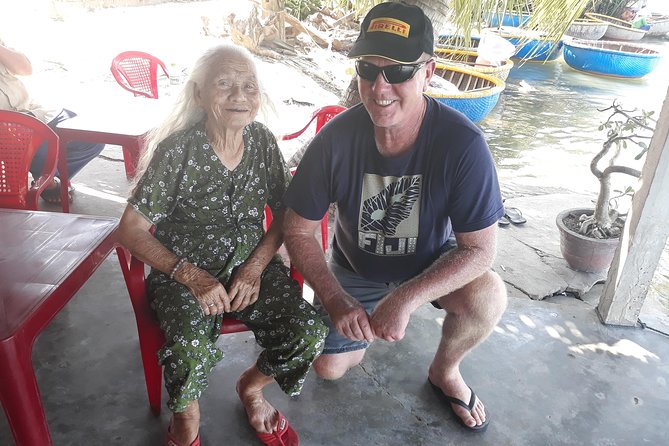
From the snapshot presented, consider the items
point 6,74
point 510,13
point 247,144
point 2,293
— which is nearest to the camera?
point 2,293

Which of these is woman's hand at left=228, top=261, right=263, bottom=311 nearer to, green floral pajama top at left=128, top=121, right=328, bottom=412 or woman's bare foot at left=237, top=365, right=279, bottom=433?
green floral pajama top at left=128, top=121, right=328, bottom=412

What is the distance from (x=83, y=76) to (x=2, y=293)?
24.3 ft

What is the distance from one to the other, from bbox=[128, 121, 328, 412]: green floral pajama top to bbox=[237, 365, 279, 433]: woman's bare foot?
125 mm

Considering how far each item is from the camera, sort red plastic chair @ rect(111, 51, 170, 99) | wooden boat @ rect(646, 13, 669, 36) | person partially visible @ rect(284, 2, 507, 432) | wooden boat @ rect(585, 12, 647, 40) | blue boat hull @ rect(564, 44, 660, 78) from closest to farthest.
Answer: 1. person partially visible @ rect(284, 2, 507, 432)
2. red plastic chair @ rect(111, 51, 170, 99)
3. blue boat hull @ rect(564, 44, 660, 78)
4. wooden boat @ rect(585, 12, 647, 40)
5. wooden boat @ rect(646, 13, 669, 36)

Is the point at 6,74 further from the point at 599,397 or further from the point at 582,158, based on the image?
the point at 582,158

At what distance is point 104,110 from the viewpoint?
348 cm


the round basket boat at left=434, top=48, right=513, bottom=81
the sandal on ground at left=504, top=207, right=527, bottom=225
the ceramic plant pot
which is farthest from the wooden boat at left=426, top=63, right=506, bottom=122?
the ceramic plant pot

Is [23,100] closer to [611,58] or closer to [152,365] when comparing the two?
[152,365]

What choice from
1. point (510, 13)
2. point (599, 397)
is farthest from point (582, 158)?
point (599, 397)

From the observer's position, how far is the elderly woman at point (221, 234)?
6.20ft

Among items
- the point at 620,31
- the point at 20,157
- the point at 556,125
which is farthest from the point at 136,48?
the point at 620,31

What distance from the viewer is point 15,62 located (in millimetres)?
3160

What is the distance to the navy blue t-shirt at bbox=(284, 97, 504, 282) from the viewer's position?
6.24ft

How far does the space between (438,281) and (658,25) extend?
26.6 meters
